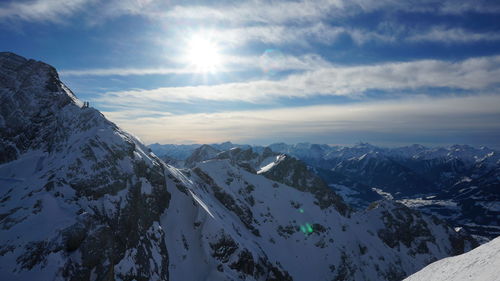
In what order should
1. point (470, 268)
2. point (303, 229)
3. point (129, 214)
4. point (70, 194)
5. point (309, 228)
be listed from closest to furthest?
point (470, 268)
point (70, 194)
point (129, 214)
point (303, 229)
point (309, 228)

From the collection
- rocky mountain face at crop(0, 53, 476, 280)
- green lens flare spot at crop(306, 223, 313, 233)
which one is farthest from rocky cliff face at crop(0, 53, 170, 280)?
green lens flare spot at crop(306, 223, 313, 233)

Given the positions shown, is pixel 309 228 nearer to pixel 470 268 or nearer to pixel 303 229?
pixel 303 229

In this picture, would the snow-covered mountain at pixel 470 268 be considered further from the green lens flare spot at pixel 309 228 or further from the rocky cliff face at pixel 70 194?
the green lens flare spot at pixel 309 228

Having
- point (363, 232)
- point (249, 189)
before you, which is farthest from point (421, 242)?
point (249, 189)

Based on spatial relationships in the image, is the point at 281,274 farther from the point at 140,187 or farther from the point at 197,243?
the point at 140,187

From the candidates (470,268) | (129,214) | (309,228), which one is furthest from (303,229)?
(470,268)

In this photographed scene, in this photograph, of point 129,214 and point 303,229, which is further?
point 303,229

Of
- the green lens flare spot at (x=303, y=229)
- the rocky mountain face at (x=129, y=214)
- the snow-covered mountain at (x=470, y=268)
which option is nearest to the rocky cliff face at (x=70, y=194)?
the rocky mountain face at (x=129, y=214)
